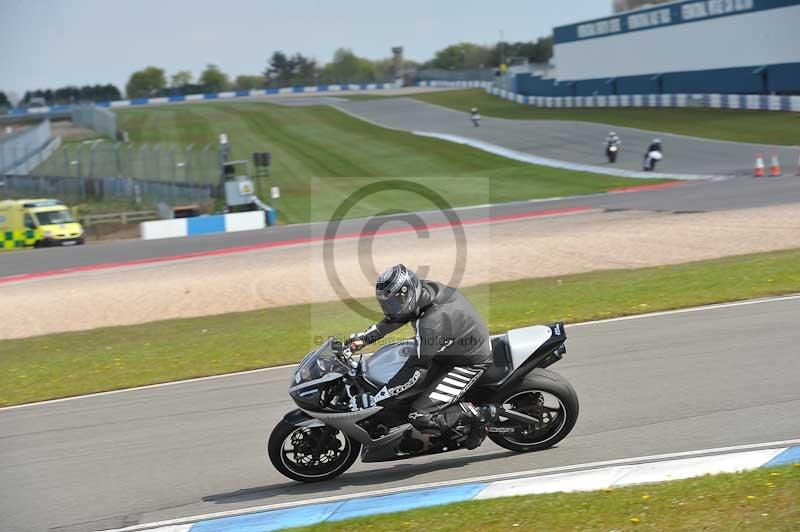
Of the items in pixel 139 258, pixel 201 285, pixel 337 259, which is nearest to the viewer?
pixel 201 285

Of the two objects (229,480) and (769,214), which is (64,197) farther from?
(229,480)

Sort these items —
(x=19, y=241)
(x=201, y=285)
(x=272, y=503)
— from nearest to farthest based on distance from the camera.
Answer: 1. (x=272, y=503)
2. (x=201, y=285)
3. (x=19, y=241)

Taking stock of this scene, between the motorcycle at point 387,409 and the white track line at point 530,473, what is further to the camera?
the motorcycle at point 387,409

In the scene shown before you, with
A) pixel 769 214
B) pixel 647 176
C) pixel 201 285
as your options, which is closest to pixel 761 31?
pixel 647 176

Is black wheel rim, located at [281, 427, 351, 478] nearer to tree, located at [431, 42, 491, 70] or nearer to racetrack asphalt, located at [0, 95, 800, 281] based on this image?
racetrack asphalt, located at [0, 95, 800, 281]

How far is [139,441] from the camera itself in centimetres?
955

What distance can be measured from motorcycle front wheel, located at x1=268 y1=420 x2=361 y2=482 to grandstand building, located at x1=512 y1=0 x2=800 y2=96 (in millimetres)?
51812

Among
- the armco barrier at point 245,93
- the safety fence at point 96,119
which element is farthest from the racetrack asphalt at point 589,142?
the armco barrier at point 245,93

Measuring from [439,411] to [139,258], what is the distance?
73.7ft

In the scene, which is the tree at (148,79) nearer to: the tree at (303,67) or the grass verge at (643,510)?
the tree at (303,67)

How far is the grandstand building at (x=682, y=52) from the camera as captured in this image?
55969 mm

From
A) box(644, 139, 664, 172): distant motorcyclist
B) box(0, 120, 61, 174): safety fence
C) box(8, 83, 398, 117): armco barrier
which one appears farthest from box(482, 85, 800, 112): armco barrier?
box(8, 83, 398, 117): armco barrier

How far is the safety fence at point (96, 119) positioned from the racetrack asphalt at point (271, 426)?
70.1 m

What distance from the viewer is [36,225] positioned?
34.8 m
